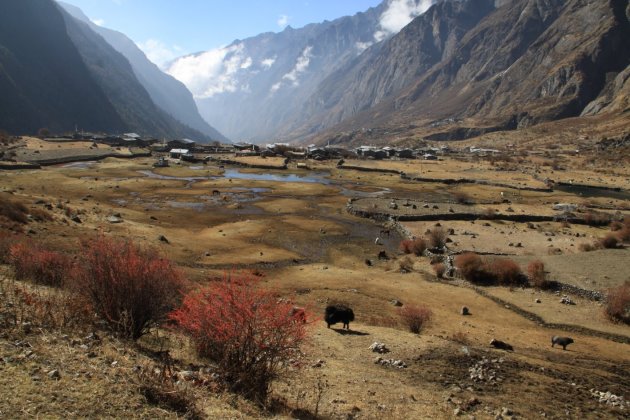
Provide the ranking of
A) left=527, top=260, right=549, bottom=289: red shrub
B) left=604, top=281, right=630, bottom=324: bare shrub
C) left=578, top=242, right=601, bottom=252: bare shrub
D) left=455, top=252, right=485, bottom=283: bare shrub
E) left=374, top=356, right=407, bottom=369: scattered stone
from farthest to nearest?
left=578, top=242, right=601, bottom=252: bare shrub < left=455, top=252, right=485, bottom=283: bare shrub < left=527, top=260, right=549, bottom=289: red shrub < left=604, top=281, right=630, bottom=324: bare shrub < left=374, top=356, right=407, bottom=369: scattered stone

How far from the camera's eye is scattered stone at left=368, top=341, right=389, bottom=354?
17156 millimetres

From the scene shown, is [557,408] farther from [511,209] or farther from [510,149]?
[510,149]

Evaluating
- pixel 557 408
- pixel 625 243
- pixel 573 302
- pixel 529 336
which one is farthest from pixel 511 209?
pixel 557 408

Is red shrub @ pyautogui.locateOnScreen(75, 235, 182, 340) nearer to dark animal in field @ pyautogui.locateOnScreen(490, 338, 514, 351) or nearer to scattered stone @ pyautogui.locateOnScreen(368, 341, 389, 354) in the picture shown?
scattered stone @ pyautogui.locateOnScreen(368, 341, 389, 354)

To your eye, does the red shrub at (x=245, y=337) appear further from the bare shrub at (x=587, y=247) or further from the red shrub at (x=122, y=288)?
the bare shrub at (x=587, y=247)

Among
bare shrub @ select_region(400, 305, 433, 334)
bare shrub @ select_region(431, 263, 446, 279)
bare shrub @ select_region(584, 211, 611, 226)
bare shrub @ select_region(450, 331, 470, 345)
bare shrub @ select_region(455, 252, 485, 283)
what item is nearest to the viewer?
bare shrub @ select_region(450, 331, 470, 345)

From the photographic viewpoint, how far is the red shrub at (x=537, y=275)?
3141 centimetres

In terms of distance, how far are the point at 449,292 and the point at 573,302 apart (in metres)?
7.60

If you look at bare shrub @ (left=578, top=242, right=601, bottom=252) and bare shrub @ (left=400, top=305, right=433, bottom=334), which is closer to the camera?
bare shrub @ (left=400, top=305, right=433, bottom=334)

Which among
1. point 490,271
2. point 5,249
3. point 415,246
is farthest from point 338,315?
point 415,246

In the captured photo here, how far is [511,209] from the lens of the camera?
208ft

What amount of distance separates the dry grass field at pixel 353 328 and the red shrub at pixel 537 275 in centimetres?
95

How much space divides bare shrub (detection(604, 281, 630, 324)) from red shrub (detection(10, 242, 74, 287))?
27897 mm

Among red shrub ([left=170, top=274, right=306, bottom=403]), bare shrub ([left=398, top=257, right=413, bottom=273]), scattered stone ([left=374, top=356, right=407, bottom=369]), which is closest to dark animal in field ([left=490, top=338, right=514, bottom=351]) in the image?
scattered stone ([left=374, top=356, right=407, bottom=369])
